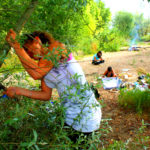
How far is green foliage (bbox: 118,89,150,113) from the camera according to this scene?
3.72m

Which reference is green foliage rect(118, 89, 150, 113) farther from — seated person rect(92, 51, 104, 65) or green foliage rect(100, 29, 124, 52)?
seated person rect(92, 51, 104, 65)

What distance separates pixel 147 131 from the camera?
325 cm

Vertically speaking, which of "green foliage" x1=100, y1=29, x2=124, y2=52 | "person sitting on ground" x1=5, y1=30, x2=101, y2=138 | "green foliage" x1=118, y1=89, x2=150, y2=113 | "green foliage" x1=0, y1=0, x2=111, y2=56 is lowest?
"green foliage" x1=118, y1=89, x2=150, y2=113

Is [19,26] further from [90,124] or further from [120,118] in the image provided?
[120,118]

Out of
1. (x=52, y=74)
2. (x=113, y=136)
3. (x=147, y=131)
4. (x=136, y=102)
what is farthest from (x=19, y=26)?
(x=136, y=102)

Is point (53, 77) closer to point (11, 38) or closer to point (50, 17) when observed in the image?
point (11, 38)

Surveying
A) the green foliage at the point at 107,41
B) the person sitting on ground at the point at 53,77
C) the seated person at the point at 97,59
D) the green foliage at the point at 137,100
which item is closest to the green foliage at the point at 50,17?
the green foliage at the point at 107,41

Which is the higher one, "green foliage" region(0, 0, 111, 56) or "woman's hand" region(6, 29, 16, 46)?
"green foliage" region(0, 0, 111, 56)

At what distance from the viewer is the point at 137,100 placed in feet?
12.6

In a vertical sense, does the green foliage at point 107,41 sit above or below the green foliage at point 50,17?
below

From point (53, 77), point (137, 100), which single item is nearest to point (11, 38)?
point (53, 77)

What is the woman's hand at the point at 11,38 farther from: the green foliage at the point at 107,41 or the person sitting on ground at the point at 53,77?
the green foliage at the point at 107,41

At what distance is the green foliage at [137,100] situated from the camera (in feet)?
12.2

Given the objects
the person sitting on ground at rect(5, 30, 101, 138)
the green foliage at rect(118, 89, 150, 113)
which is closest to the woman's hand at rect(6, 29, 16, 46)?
the person sitting on ground at rect(5, 30, 101, 138)
